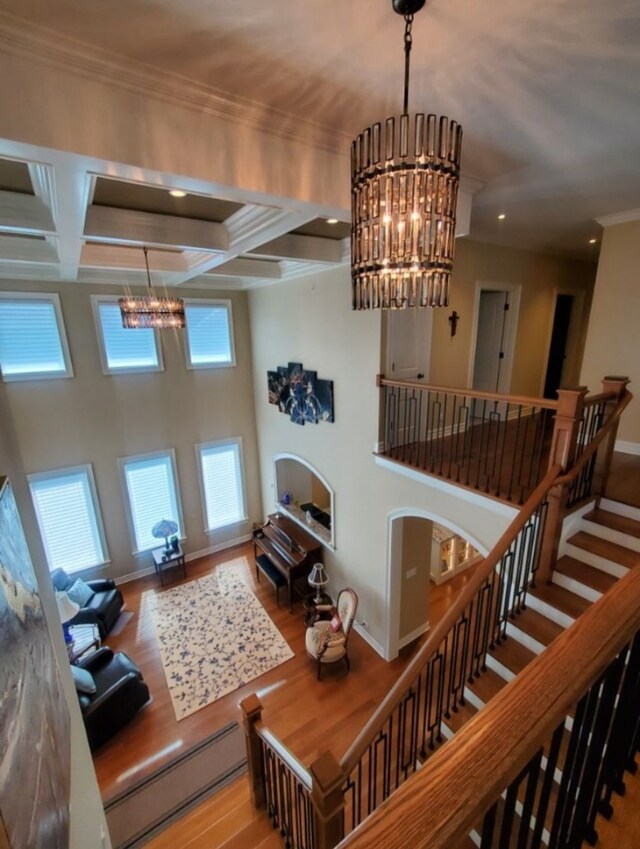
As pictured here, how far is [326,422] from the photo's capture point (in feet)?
17.1

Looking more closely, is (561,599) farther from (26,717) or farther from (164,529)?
(164,529)

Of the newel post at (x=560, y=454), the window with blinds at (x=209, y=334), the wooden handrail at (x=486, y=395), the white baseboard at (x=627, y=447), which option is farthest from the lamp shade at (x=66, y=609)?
the white baseboard at (x=627, y=447)

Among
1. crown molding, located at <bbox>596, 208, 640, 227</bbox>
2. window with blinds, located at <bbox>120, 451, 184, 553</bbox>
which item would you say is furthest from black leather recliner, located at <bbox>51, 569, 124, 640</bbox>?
crown molding, located at <bbox>596, 208, 640, 227</bbox>

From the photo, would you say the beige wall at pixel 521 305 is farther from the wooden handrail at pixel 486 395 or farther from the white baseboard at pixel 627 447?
the white baseboard at pixel 627 447

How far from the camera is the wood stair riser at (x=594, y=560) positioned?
2816 millimetres

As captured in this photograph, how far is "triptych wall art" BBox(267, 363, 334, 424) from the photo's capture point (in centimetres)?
511

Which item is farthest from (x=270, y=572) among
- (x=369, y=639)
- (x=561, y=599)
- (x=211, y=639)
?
(x=561, y=599)

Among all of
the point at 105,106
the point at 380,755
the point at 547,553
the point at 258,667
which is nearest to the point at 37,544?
the point at 105,106

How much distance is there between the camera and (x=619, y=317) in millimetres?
3982

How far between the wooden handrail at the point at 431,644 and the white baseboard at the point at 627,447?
2352mm

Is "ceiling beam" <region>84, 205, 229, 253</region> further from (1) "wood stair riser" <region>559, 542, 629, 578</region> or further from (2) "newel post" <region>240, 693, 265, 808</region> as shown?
(1) "wood stair riser" <region>559, 542, 629, 578</region>

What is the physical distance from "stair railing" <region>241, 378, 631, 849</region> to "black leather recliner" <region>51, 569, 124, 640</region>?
360 cm

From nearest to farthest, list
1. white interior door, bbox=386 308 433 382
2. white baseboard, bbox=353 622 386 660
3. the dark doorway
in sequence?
white interior door, bbox=386 308 433 382 < white baseboard, bbox=353 622 386 660 < the dark doorway

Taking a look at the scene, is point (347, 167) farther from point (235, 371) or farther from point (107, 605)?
point (107, 605)
